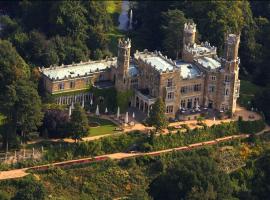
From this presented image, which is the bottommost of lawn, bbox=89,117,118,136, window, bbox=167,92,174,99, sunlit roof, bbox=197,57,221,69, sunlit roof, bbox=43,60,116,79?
lawn, bbox=89,117,118,136

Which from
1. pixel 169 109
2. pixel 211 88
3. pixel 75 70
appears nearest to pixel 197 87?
pixel 211 88

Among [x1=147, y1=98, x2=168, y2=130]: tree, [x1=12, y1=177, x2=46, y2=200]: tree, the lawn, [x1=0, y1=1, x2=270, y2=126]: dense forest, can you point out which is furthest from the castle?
[x1=12, y1=177, x2=46, y2=200]: tree

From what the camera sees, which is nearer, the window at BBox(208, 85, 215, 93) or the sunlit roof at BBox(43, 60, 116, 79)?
the sunlit roof at BBox(43, 60, 116, 79)

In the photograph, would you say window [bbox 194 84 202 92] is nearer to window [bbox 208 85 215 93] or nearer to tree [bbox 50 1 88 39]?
window [bbox 208 85 215 93]

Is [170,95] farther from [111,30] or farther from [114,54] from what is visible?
[111,30]

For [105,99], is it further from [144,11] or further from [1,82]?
[144,11]

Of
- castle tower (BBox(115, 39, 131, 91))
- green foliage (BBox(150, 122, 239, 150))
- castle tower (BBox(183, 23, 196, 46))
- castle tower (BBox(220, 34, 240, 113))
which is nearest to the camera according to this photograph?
green foliage (BBox(150, 122, 239, 150))

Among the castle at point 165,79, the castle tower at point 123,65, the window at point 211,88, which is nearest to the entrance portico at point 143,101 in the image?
the castle at point 165,79

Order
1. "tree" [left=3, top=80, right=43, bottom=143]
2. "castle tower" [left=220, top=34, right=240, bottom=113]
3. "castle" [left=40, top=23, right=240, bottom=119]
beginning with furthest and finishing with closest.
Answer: "castle tower" [left=220, top=34, right=240, bottom=113] < "castle" [left=40, top=23, right=240, bottom=119] < "tree" [left=3, top=80, right=43, bottom=143]

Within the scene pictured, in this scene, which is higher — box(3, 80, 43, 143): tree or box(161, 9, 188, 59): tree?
box(161, 9, 188, 59): tree
